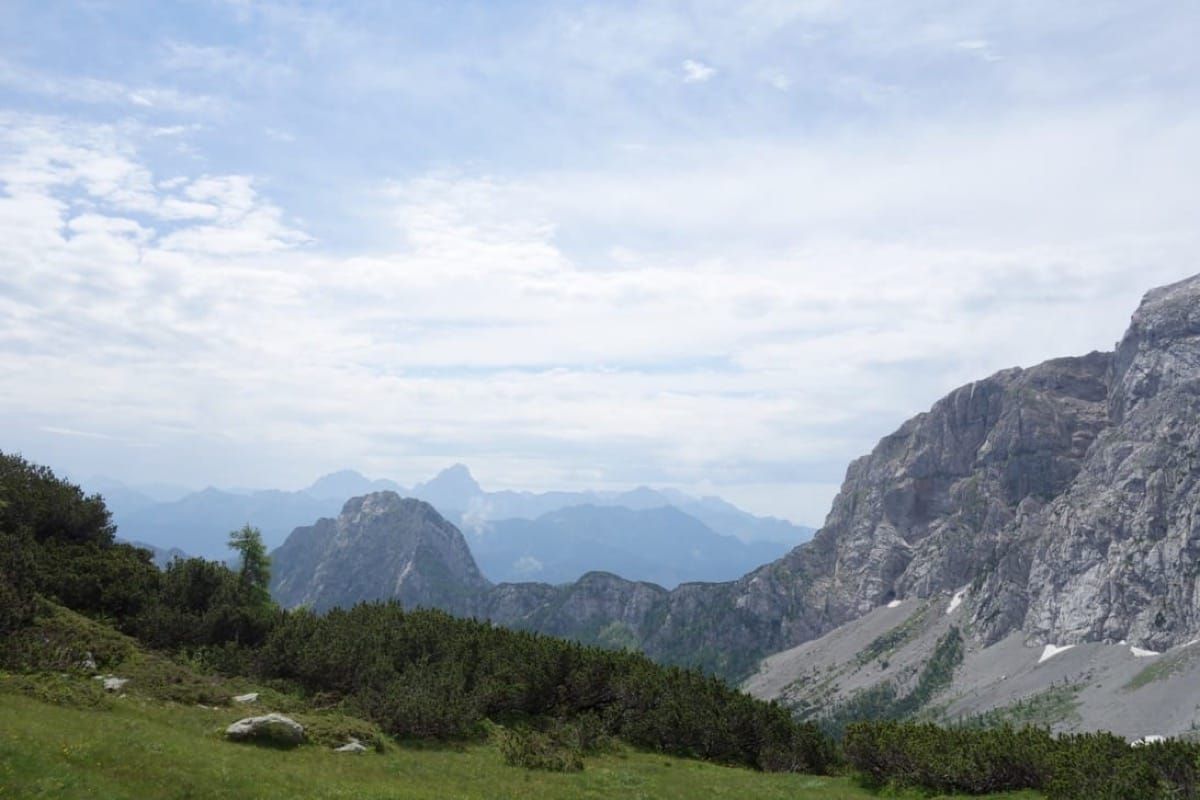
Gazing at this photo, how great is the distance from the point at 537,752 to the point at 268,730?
16.0m

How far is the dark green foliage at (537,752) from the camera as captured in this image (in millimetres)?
45688

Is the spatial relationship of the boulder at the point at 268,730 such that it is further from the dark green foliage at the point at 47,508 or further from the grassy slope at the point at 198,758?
the dark green foliage at the point at 47,508

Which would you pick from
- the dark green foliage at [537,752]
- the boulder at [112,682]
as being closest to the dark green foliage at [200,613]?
the boulder at [112,682]

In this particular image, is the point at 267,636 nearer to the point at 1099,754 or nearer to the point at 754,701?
the point at 754,701

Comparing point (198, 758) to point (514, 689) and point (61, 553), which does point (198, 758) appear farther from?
point (61, 553)

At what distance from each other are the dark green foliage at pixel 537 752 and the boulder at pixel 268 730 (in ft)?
41.0

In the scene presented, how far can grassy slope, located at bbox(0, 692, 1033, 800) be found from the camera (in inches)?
1178

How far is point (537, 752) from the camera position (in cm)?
4703

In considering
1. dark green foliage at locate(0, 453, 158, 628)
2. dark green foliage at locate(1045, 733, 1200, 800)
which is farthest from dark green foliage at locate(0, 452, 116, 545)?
dark green foliage at locate(1045, 733, 1200, 800)

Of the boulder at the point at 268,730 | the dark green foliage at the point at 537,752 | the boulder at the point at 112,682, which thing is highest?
the boulder at the point at 112,682

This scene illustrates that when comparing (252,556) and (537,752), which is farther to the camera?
(252,556)

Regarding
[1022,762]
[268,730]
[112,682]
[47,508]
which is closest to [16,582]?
[112,682]

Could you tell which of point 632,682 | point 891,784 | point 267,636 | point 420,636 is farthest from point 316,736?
point 891,784

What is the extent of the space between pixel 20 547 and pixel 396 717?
3122 cm
